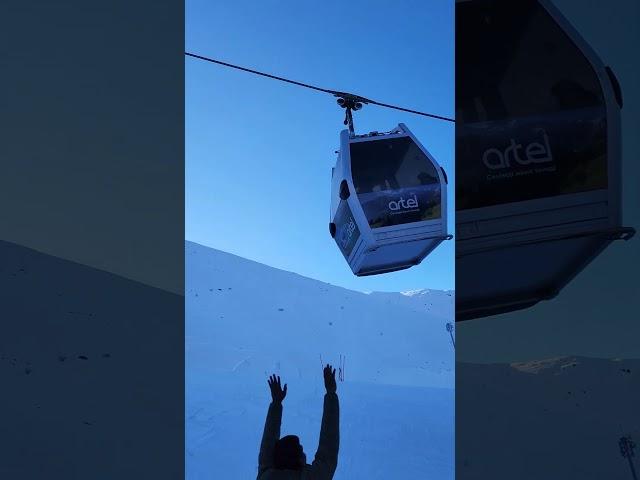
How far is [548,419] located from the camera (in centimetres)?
118

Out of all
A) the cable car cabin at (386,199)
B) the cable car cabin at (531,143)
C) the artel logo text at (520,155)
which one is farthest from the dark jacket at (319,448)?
the cable car cabin at (386,199)

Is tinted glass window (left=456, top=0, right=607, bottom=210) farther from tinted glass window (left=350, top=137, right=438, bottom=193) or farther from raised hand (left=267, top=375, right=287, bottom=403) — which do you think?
tinted glass window (left=350, top=137, right=438, bottom=193)

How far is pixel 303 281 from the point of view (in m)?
21.4

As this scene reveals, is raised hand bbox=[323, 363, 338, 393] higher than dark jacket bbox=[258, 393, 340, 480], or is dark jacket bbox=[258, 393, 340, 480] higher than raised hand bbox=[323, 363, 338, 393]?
raised hand bbox=[323, 363, 338, 393]

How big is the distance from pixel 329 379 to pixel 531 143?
0.75 meters

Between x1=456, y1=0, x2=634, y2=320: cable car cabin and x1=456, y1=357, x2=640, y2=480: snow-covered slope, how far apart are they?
0.89 ft

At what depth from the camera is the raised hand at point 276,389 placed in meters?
0.99

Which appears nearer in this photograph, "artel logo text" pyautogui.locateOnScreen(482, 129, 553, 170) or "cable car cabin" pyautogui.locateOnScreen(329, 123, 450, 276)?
"artel logo text" pyautogui.locateOnScreen(482, 129, 553, 170)

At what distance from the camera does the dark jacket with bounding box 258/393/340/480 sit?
2.80 ft

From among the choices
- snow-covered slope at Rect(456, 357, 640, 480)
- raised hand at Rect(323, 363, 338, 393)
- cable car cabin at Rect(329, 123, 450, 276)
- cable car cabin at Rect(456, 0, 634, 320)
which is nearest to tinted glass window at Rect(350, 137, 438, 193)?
cable car cabin at Rect(329, 123, 450, 276)

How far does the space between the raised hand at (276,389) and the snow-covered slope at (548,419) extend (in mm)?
499

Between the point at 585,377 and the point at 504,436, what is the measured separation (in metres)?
0.25

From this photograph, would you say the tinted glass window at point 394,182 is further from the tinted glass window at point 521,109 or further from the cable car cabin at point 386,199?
the tinted glass window at point 521,109
